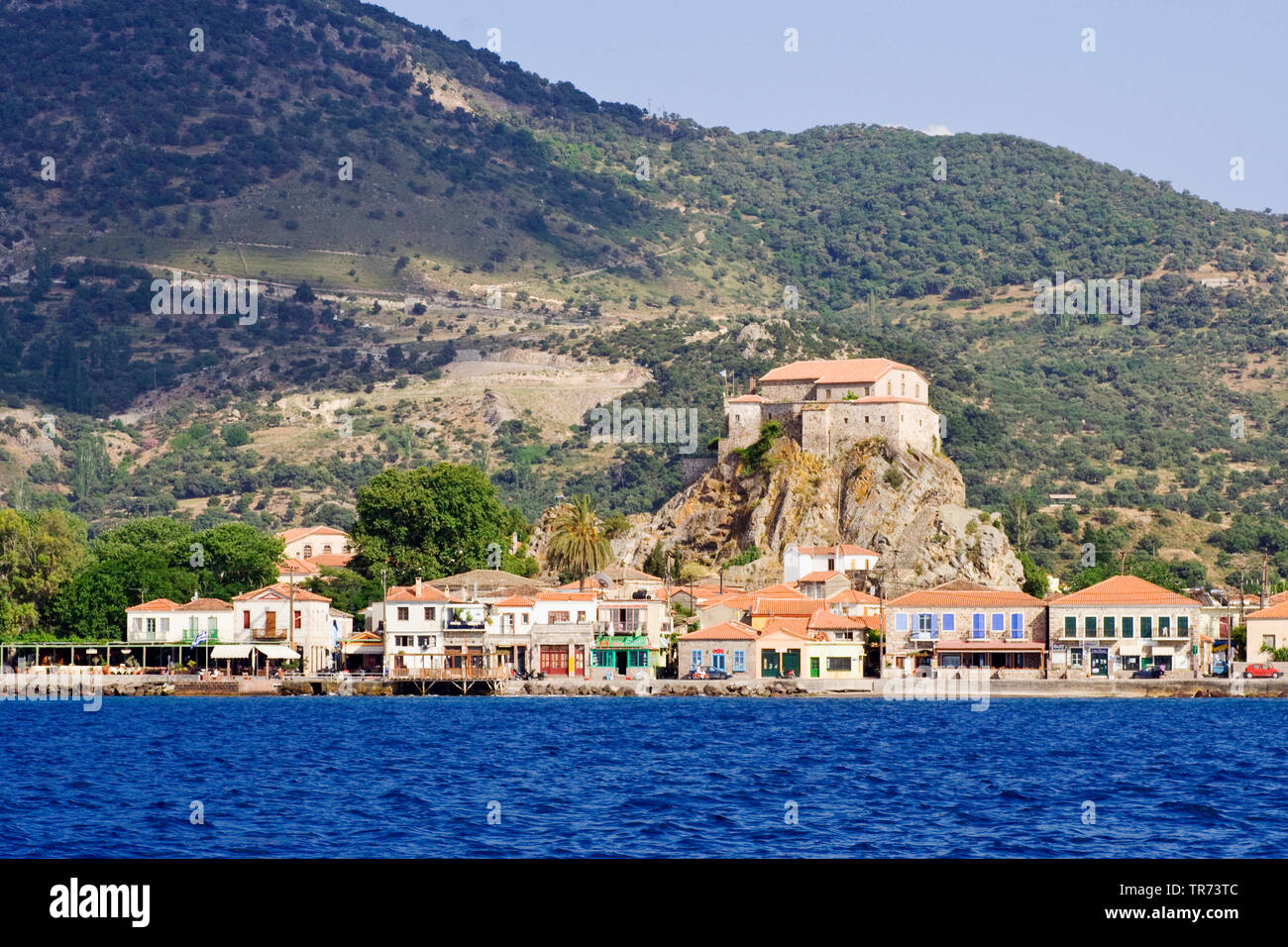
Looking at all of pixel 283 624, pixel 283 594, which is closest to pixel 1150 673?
pixel 283 624

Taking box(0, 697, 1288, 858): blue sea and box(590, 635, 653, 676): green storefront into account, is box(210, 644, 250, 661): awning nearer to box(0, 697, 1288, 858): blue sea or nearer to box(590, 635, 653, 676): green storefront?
box(0, 697, 1288, 858): blue sea

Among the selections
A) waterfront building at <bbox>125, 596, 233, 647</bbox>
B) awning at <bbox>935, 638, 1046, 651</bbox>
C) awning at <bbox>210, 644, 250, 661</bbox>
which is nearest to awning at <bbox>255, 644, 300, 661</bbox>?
awning at <bbox>210, 644, 250, 661</bbox>

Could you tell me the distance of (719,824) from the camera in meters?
36.2

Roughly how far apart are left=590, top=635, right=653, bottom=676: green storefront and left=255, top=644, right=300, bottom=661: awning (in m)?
16.8

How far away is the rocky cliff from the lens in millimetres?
106438

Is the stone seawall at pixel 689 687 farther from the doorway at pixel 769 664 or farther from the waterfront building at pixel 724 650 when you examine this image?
the doorway at pixel 769 664

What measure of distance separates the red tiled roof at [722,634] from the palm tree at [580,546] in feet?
56.1

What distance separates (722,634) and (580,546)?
69.3 feet
